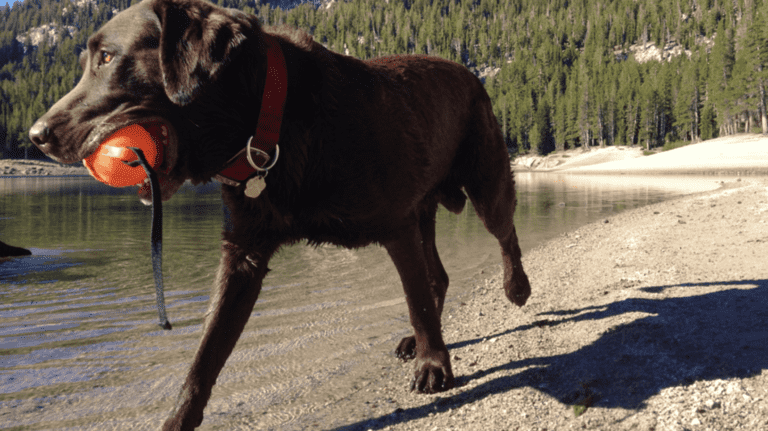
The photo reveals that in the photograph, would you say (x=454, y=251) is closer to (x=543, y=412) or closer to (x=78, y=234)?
(x=543, y=412)

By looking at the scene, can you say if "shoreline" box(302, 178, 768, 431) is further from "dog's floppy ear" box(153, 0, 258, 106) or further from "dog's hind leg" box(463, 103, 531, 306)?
"dog's floppy ear" box(153, 0, 258, 106)

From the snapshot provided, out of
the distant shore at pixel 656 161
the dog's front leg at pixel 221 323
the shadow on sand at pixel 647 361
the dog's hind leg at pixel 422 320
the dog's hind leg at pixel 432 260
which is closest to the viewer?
the dog's front leg at pixel 221 323

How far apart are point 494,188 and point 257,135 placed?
2.38m

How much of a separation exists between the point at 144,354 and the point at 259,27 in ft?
9.91

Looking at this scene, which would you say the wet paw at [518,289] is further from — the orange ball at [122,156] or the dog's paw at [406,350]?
the orange ball at [122,156]

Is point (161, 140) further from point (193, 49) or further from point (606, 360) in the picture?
point (606, 360)

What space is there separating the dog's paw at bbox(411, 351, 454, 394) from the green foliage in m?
27.9

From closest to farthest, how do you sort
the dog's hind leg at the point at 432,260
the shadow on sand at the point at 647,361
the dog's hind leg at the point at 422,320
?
the shadow on sand at the point at 647,361 → the dog's hind leg at the point at 422,320 → the dog's hind leg at the point at 432,260

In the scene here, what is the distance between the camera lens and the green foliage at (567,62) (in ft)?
245

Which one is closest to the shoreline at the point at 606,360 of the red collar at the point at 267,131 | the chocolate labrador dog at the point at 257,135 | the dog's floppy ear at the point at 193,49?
the chocolate labrador dog at the point at 257,135

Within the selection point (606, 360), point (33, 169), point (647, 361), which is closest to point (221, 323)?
point (606, 360)

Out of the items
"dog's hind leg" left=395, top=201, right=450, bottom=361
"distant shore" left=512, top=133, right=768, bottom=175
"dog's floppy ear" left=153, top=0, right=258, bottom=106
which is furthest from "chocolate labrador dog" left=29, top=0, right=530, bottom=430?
"distant shore" left=512, top=133, right=768, bottom=175

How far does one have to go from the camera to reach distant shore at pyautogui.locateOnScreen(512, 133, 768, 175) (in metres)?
40.5

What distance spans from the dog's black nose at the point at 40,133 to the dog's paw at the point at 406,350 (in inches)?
106
